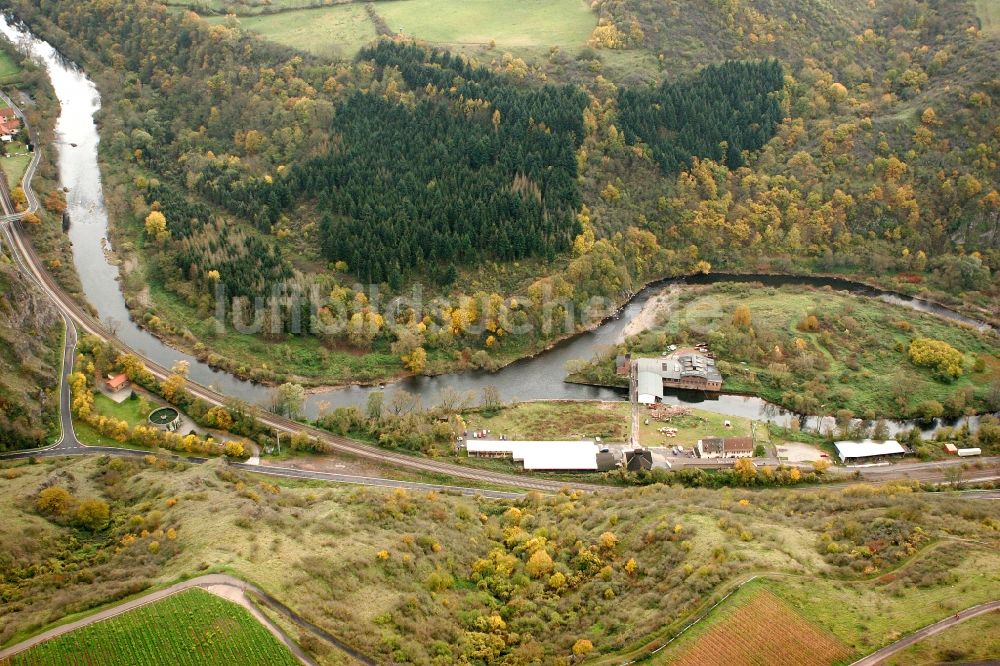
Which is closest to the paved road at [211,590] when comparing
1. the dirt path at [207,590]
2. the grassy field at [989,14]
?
the dirt path at [207,590]

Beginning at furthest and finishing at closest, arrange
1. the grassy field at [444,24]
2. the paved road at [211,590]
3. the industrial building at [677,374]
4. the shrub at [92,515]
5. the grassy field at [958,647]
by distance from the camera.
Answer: the grassy field at [444,24], the industrial building at [677,374], the shrub at [92,515], the paved road at [211,590], the grassy field at [958,647]

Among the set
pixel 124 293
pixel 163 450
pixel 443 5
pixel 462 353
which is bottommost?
pixel 163 450

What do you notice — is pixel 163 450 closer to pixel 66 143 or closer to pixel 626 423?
pixel 626 423

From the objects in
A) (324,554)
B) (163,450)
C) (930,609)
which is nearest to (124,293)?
(163,450)

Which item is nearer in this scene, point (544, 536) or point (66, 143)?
point (544, 536)

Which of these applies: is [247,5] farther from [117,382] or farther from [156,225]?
[117,382]

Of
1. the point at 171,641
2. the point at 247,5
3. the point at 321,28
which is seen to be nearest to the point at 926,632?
the point at 171,641

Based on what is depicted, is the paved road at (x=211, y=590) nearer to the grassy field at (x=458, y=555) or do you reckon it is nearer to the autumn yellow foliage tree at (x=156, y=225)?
the grassy field at (x=458, y=555)
